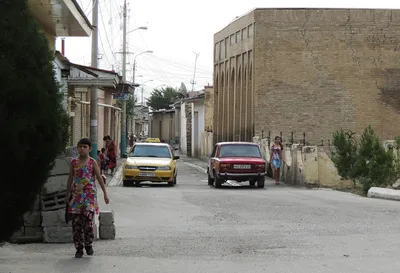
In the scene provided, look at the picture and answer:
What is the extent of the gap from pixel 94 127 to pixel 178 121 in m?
75.7

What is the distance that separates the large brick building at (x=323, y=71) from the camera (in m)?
47.2

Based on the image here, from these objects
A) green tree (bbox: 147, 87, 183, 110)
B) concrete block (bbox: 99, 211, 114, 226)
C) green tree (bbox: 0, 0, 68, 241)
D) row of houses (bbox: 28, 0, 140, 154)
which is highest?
green tree (bbox: 147, 87, 183, 110)

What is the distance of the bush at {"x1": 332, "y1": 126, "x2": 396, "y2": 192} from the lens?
24.6 meters

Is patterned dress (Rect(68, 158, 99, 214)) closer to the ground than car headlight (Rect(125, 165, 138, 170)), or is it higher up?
higher up

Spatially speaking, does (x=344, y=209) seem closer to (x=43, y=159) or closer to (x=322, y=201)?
(x=322, y=201)

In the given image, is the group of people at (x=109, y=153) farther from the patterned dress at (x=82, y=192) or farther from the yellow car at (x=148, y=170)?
the patterned dress at (x=82, y=192)

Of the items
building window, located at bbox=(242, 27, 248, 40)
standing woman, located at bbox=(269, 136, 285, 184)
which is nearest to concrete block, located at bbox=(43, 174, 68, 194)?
standing woman, located at bbox=(269, 136, 285, 184)

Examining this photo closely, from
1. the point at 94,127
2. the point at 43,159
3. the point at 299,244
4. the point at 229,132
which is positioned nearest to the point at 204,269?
the point at 299,244

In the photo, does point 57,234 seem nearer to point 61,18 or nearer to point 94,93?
point 61,18

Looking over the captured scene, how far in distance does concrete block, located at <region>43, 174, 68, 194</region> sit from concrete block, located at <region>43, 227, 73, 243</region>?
59cm

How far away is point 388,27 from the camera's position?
4778cm

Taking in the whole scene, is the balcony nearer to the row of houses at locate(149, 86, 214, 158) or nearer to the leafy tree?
the leafy tree

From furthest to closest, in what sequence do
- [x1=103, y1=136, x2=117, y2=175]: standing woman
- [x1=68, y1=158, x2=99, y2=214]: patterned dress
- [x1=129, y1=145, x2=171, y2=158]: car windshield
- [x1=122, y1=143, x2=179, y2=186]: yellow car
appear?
[x1=103, y1=136, x2=117, y2=175]: standing woman → [x1=129, y1=145, x2=171, y2=158]: car windshield → [x1=122, y1=143, x2=179, y2=186]: yellow car → [x1=68, y1=158, x2=99, y2=214]: patterned dress

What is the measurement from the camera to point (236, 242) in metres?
12.3
